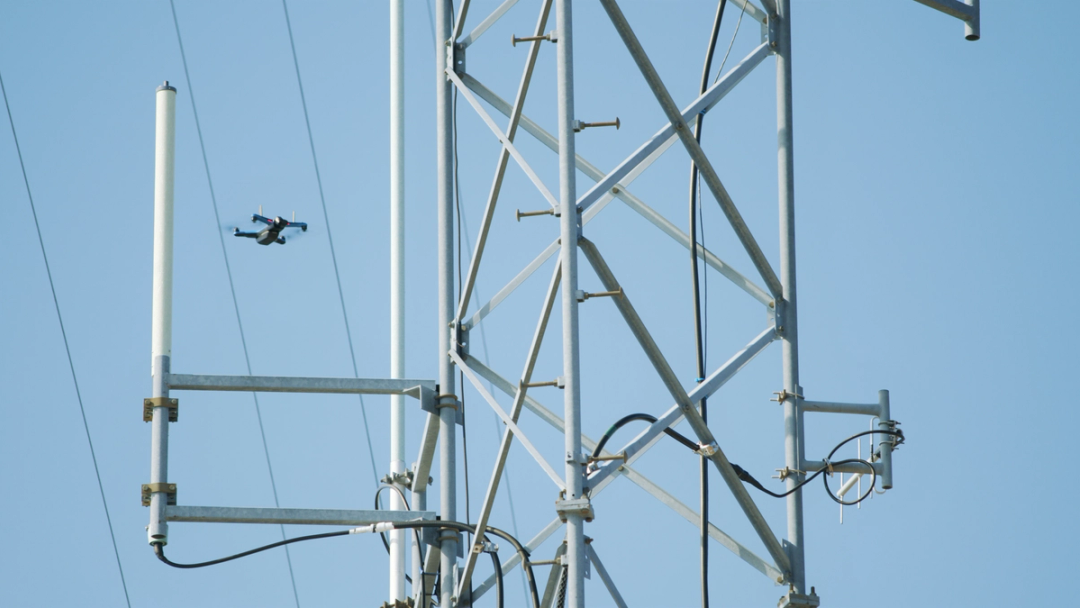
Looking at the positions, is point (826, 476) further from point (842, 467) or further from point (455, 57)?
point (455, 57)

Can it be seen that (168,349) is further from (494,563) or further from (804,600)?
(804,600)

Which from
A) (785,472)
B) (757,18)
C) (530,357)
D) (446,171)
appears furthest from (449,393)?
(757,18)

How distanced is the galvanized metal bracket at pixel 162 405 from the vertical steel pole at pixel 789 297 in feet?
13.1

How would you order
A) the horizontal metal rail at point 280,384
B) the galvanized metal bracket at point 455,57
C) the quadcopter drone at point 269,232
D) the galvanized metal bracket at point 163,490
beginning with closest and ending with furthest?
1. the galvanized metal bracket at point 163,490
2. the horizontal metal rail at point 280,384
3. the galvanized metal bracket at point 455,57
4. the quadcopter drone at point 269,232

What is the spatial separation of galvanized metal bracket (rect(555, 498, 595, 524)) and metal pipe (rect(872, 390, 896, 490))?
110 inches

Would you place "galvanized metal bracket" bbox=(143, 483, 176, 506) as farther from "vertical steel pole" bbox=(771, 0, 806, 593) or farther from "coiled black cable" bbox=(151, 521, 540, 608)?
Result: "vertical steel pole" bbox=(771, 0, 806, 593)

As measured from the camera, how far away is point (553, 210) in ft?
34.9

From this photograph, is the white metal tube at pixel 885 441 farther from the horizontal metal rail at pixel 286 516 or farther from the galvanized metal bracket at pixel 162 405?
the galvanized metal bracket at pixel 162 405

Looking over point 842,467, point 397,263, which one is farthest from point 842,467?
point 397,263

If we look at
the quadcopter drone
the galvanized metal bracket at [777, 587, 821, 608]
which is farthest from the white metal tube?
the quadcopter drone

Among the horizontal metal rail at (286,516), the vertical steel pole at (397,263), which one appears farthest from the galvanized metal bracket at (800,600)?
the vertical steel pole at (397,263)

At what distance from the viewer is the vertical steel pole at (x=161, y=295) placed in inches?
415

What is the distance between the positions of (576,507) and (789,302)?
2.45m

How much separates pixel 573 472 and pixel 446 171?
282cm
